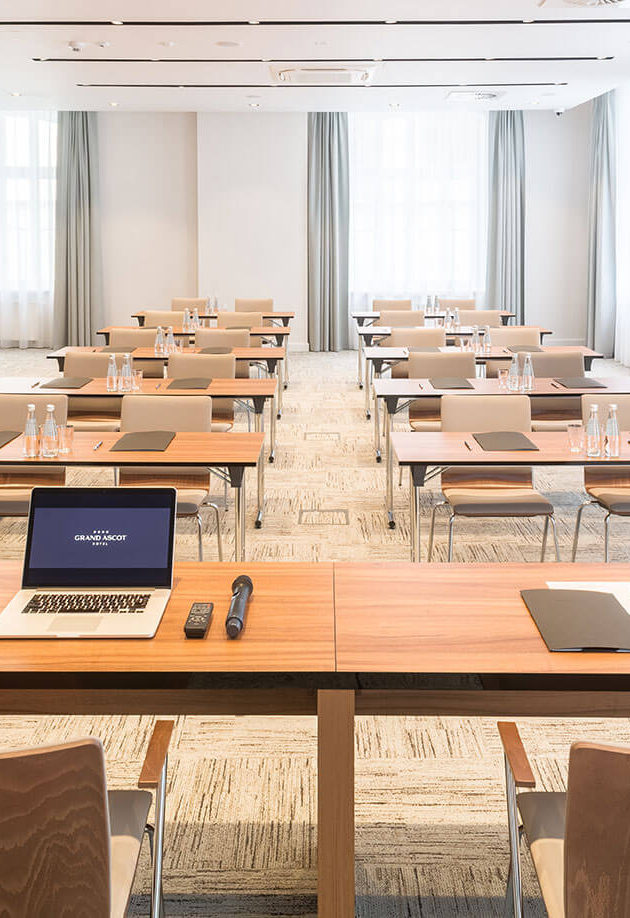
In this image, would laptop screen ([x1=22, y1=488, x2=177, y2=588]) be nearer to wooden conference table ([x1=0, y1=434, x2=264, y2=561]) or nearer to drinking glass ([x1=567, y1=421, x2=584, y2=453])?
wooden conference table ([x1=0, y1=434, x2=264, y2=561])

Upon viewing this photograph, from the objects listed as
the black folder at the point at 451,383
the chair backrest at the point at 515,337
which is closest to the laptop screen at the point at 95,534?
the black folder at the point at 451,383

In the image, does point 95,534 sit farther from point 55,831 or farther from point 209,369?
point 209,369

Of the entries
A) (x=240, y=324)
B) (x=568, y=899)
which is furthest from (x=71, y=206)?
(x=568, y=899)

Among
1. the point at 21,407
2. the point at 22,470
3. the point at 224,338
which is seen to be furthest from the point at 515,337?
the point at 22,470

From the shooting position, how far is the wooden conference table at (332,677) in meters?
2.01

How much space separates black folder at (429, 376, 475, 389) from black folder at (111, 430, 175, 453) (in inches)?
74.0

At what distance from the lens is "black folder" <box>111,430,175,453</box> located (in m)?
4.42

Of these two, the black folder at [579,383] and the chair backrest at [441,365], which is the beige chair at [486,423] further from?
the chair backrest at [441,365]

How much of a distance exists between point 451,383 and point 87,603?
13.2 feet

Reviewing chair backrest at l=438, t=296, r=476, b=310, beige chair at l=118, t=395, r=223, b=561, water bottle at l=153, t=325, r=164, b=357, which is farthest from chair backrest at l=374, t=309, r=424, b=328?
beige chair at l=118, t=395, r=223, b=561

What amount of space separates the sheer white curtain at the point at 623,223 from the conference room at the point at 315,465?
0.06 meters

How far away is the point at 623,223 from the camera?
40.3ft

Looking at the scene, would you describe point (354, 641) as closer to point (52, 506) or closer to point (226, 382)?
point (52, 506)

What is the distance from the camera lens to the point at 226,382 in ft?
20.4
